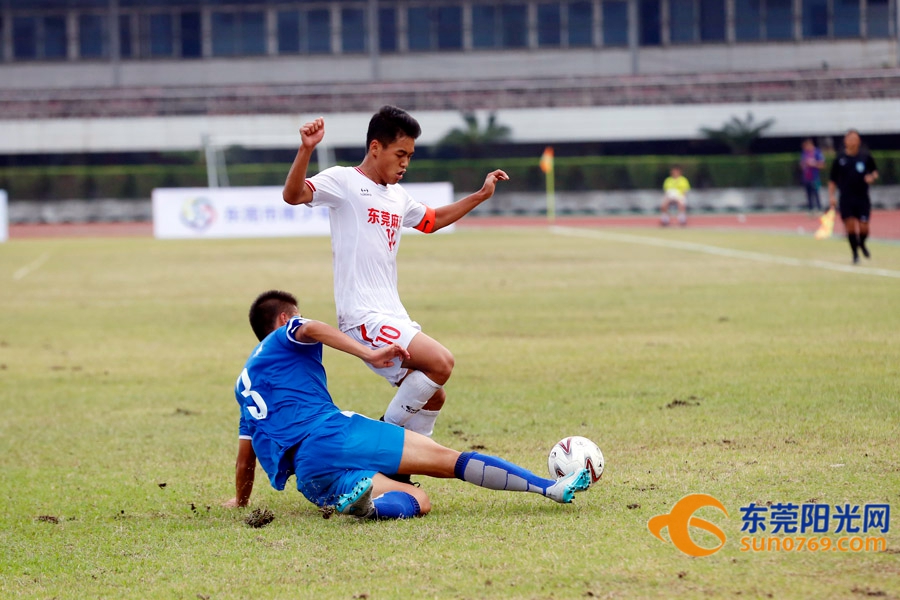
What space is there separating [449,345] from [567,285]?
23.4ft

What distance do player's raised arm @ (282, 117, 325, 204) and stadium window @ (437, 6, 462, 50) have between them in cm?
5544

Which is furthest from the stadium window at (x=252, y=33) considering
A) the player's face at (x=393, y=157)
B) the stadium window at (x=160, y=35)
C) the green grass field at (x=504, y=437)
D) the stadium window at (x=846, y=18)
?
the player's face at (x=393, y=157)

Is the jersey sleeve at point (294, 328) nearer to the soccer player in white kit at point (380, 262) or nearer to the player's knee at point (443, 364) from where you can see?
the soccer player in white kit at point (380, 262)

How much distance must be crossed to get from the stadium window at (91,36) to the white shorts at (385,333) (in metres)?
58.0

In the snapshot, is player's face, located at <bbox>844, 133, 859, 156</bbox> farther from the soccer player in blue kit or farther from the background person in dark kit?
the soccer player in blue kit

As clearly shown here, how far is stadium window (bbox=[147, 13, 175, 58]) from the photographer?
60.2m

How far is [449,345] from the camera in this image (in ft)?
44.2

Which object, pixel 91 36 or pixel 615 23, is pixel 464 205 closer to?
pixel 615 23

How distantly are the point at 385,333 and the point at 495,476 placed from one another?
0.97 meters

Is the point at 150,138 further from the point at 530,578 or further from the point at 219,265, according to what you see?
the point at 530,578

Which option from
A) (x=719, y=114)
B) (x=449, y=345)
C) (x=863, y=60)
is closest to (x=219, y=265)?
(x=449, y=345)

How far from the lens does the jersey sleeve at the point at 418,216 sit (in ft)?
22.7

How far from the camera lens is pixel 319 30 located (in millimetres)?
60562

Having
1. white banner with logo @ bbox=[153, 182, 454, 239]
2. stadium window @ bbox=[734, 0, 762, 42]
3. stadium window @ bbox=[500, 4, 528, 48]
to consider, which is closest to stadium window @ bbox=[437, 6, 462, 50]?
stadium window @ bbox=[500, 4, 528, 48]
